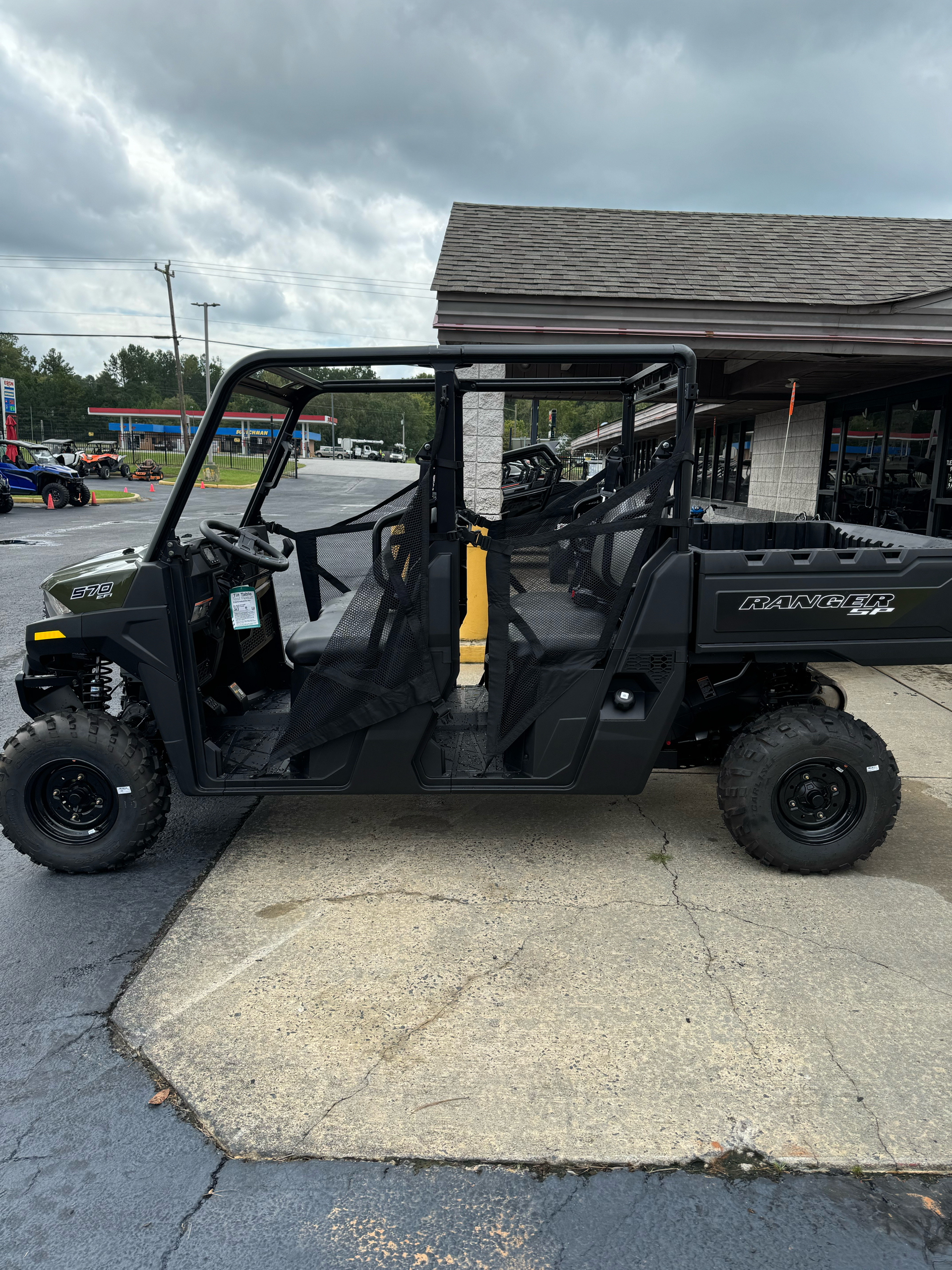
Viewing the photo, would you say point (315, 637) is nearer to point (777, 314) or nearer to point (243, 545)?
point (243, 545)

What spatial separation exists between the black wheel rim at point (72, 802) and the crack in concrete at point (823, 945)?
248cm

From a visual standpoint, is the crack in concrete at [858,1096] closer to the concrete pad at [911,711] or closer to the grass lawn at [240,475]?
the concrete pad at [911,711]

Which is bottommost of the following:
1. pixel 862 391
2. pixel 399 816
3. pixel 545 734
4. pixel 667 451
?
pixel 399 816

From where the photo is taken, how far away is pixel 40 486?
25.4 m

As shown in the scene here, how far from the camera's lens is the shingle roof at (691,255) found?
25.6 ft

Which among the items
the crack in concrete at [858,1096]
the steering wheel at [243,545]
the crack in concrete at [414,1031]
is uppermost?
the steering wheel at [243,545]

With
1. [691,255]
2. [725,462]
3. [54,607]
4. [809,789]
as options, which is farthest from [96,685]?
[725,462]

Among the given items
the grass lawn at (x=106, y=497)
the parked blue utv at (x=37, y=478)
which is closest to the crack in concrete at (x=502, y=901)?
the parked blue utv at (x=37, y=478)

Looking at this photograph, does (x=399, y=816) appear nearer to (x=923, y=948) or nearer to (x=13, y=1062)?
(x=13, y=1062)

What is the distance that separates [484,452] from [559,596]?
463cm

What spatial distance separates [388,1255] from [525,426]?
6041cm

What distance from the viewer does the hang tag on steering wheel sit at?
350cm

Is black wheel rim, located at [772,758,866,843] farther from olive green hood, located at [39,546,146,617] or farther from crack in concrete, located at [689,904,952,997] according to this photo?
olive green hood, located at [39,546,146,617]

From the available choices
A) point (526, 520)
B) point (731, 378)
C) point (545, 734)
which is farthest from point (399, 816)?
point (731, 378)
